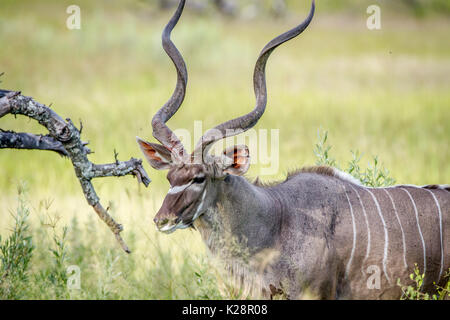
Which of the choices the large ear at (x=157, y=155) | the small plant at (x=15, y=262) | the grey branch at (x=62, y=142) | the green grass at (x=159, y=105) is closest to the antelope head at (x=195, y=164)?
the large ear at (x=157, y=155)

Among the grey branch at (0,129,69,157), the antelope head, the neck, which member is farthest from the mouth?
the grey branch at (0,129,69,157)

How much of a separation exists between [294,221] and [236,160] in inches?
26.2

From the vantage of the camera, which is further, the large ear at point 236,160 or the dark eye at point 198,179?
the large ear at point 236,160

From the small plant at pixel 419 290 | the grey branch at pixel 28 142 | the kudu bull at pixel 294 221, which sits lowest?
the small plant at pixel 419 290

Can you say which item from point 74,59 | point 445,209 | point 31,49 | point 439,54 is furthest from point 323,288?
point 439,54

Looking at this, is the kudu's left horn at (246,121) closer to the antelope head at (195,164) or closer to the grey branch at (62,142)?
the antelope head at (195,164)

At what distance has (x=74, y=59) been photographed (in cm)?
2217

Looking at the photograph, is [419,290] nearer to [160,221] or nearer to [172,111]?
[160,221]

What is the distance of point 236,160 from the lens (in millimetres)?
4648

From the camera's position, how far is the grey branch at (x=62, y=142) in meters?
4.58

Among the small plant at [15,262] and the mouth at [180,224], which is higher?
the mouth at [180,224]

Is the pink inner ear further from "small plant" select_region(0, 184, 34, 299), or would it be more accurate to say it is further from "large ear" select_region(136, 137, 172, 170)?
"small plant" select_region(0, 184, 34, 299)

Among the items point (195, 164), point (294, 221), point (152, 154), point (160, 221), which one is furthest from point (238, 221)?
point (152, 154)
